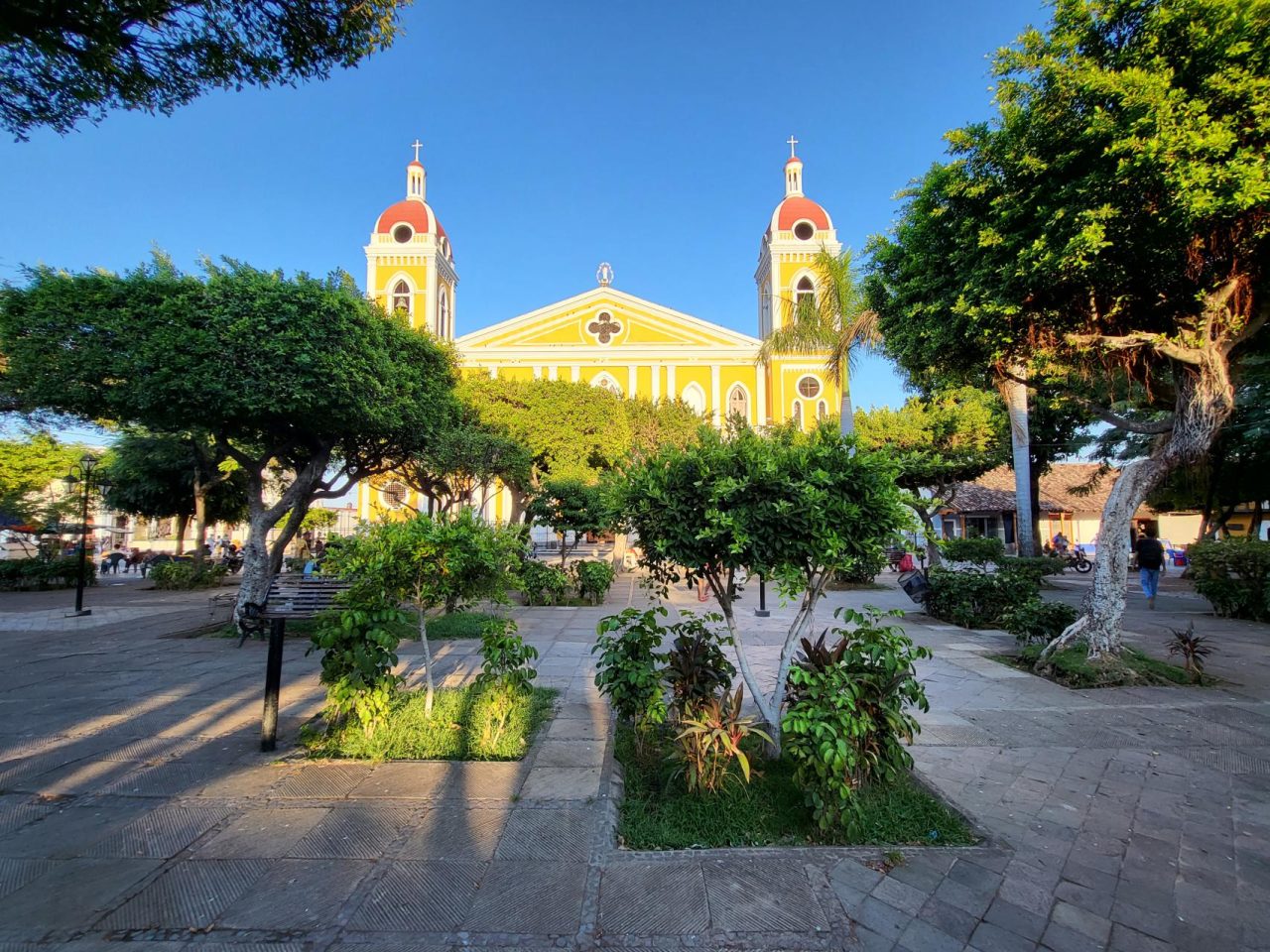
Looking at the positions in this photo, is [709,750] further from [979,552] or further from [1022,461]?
[1022,461]

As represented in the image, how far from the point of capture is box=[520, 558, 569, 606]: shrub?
12.7m

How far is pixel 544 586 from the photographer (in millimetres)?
12820

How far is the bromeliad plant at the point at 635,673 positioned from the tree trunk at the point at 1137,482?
521 centimetres

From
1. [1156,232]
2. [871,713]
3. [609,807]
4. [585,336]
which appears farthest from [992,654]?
[585,336]

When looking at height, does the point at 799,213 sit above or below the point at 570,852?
above

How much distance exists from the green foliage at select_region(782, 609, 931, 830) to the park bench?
3.37 metres

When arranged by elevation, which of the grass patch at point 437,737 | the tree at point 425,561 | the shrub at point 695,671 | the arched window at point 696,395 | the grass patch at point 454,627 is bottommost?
the grass patch at point 454,627

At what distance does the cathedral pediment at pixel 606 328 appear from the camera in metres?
41.1

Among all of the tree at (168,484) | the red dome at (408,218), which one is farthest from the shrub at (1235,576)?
the red dome at (408,218)

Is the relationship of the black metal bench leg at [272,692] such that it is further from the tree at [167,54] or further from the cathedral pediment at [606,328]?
the cathedral pediment at [606,328]

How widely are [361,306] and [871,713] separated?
8874 mm

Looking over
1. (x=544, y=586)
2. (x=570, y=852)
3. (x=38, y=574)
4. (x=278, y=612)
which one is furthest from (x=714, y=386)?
(x=570, y=852)

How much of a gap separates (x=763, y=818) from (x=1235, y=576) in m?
12.4

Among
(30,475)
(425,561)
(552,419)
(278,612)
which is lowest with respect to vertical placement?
(278,612)
